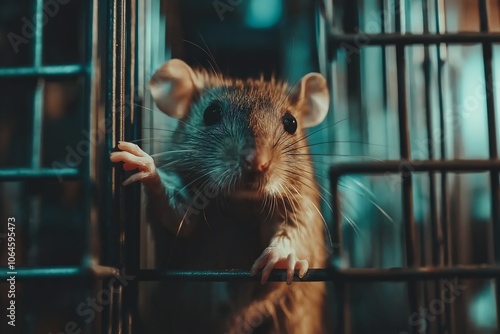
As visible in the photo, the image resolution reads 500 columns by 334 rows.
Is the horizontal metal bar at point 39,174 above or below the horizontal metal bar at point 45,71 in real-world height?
below

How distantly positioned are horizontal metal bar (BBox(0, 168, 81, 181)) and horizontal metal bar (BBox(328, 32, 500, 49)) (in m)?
0.45

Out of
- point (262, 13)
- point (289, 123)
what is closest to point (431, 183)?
point (289, 123)

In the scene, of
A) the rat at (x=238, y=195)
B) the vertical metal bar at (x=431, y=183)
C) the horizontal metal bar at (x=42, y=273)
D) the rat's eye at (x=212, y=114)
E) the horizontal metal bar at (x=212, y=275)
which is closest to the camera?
the horizontal metal bar at (x=42, y=273)

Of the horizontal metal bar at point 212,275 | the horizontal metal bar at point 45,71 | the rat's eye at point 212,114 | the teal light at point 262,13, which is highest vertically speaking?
the teal light at point 262,13

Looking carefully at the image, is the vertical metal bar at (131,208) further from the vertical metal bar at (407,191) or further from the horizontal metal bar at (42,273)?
the vertical metal bar at (407,191)

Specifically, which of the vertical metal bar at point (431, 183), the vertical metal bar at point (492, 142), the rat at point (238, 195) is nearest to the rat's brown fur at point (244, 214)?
the rat at point (238, 195)

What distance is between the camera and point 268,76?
179 cm

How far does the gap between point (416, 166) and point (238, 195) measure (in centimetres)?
57

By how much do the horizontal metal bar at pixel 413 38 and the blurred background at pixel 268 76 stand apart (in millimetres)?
12

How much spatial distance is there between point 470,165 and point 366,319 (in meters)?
0.76

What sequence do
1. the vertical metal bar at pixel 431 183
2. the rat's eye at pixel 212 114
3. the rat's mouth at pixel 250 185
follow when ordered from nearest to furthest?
1. the vertical metal bar at pixel 431 183
2. the rat's mouth at pixel 250 185
3. the rat's eye at pixel 212 114

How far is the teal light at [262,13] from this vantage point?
1643mm

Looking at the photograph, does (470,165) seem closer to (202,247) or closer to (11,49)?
(202,247)

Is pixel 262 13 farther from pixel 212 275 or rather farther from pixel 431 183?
pixel 212 275
